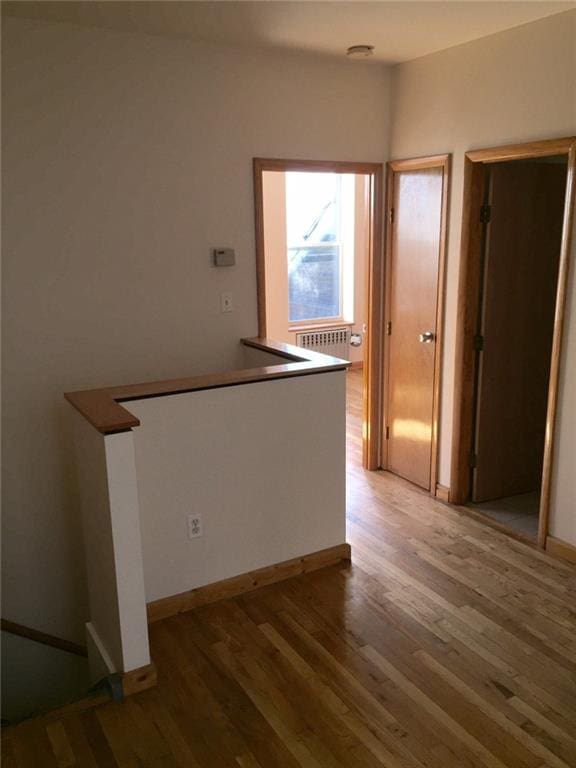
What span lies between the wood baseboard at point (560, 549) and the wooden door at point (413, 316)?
976 mm

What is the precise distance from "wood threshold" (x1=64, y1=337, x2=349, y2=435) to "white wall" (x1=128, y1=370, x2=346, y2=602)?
0.04 metres

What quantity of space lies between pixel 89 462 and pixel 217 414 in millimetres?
590

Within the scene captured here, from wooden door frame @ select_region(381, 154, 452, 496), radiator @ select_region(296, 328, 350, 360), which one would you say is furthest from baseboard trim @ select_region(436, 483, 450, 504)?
radiator @ select_region(296, 328, 350, 360)

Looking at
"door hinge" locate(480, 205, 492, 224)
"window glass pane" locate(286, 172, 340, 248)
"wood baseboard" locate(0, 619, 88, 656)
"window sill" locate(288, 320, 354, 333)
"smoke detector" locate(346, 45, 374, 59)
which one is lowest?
"wood baseboard" locate(0, 619, 88, 656)

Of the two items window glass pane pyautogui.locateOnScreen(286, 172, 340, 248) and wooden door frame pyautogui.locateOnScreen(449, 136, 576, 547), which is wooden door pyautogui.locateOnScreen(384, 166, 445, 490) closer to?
wooden door frame pyautogui.locateOnScreen(449, 136, 576, 547)

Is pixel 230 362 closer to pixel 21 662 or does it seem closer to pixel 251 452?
pixel 251 452

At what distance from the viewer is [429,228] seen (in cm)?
391

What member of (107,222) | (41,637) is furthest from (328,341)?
(41,637)

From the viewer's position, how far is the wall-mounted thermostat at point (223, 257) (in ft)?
11.9

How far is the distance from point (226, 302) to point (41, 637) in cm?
215

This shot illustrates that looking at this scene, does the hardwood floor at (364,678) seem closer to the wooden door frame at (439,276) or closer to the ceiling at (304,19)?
the wooden door frame at (439,276)

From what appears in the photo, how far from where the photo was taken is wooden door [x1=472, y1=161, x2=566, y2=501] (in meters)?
3.70

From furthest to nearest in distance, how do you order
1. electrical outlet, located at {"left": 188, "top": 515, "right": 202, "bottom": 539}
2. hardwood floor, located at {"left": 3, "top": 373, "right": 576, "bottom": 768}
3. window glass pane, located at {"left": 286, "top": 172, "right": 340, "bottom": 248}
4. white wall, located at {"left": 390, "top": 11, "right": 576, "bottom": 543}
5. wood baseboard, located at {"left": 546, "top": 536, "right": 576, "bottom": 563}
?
window glass pane, located at {"left": 286, "top": 172, "right": 340, "bottom": 248}, wood baseboard, located at {"left": 546, "top": 536, "right": 576, "bottom": 563}, white wall, located at {"left": 390, "top": 11, "right": 576, "bottom": 543}, electrical outlet, located at {"left": 188, "top": 515, "right": 202, "bottom": 539}, hardwood floor, located at {"left": 3, "top": 373, "right": 576, "bottom": 768}

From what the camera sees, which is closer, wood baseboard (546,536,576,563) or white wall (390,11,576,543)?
white wall (390,11,576,543)
